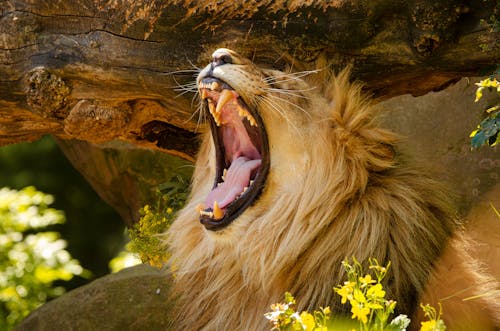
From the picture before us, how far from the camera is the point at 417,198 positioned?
3.98 metres

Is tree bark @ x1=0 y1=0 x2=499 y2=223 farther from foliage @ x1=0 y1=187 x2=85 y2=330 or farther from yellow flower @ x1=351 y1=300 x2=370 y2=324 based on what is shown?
foliage @ x1=0 y1=187 x2=85 y2=330

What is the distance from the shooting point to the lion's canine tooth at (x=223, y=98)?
3.99 meters

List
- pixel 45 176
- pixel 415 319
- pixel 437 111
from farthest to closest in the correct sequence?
1. pixel 45 176
2. pixel 437 111
3. pixel 415 319

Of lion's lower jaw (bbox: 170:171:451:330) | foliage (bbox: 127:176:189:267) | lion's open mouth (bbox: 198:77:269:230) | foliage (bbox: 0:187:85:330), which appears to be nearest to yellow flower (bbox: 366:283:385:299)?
lion's lower jaw (bbox: 170:171:451:330)

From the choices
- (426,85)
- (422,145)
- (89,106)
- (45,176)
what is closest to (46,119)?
(89,106)

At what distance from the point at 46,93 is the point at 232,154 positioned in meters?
0.98

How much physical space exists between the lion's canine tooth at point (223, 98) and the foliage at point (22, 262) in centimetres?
286

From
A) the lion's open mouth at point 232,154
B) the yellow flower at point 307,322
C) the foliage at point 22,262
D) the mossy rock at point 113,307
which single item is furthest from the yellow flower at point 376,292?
the foliage at point 22,262

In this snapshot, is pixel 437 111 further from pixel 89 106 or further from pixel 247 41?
pixel 89 106

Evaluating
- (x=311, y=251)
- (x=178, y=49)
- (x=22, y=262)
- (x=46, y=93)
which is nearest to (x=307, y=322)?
(x=311, y=251)

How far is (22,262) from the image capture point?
6539 millimetres

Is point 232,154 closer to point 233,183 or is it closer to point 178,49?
point 233,183

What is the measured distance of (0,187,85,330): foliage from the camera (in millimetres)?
6484

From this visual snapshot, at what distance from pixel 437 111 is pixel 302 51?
5.50 feet
